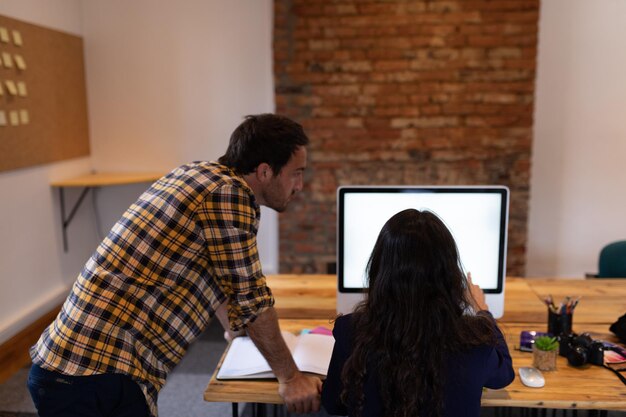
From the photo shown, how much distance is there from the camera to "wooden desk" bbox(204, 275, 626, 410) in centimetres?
138

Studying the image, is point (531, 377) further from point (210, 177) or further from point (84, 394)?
point (84, 394)

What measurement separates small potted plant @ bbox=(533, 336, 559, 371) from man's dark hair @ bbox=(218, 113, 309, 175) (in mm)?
863

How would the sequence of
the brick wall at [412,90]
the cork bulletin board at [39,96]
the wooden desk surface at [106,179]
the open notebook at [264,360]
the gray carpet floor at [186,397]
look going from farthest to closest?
the brick wall at [412,90] < the wooden desk surface at [106,179] < the cork bulletin board at [39,96] < the gray carpet floor at [186,397] < the open notebook at [264,360]

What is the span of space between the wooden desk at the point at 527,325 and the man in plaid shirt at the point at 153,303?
151 mm

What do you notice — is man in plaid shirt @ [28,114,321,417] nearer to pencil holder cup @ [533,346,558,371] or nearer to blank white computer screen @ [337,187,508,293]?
blank white computer screen @ [337,187,508,293]

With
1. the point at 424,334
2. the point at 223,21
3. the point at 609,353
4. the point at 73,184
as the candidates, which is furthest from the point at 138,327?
the point at 223,21

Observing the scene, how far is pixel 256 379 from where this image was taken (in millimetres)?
1479

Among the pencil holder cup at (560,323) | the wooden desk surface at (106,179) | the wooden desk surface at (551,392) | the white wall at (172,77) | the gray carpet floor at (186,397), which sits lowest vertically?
the gray carpet floor at (186,397)

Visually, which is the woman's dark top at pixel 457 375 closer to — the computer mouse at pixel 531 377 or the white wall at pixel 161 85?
the computer mouse at pixel 531 377

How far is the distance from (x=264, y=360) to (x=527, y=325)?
90cm

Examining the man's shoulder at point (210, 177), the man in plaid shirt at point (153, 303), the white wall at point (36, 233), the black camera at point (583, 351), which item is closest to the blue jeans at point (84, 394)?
the man in plaid shirt at point (153, 303)

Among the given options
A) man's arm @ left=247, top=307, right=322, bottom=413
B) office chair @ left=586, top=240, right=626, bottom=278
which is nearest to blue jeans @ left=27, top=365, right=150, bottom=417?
man's arm @ left=247, top=307, right=322, bottom=413

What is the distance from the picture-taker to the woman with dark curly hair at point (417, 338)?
1115mm

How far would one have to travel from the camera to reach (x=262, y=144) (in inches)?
59.9
